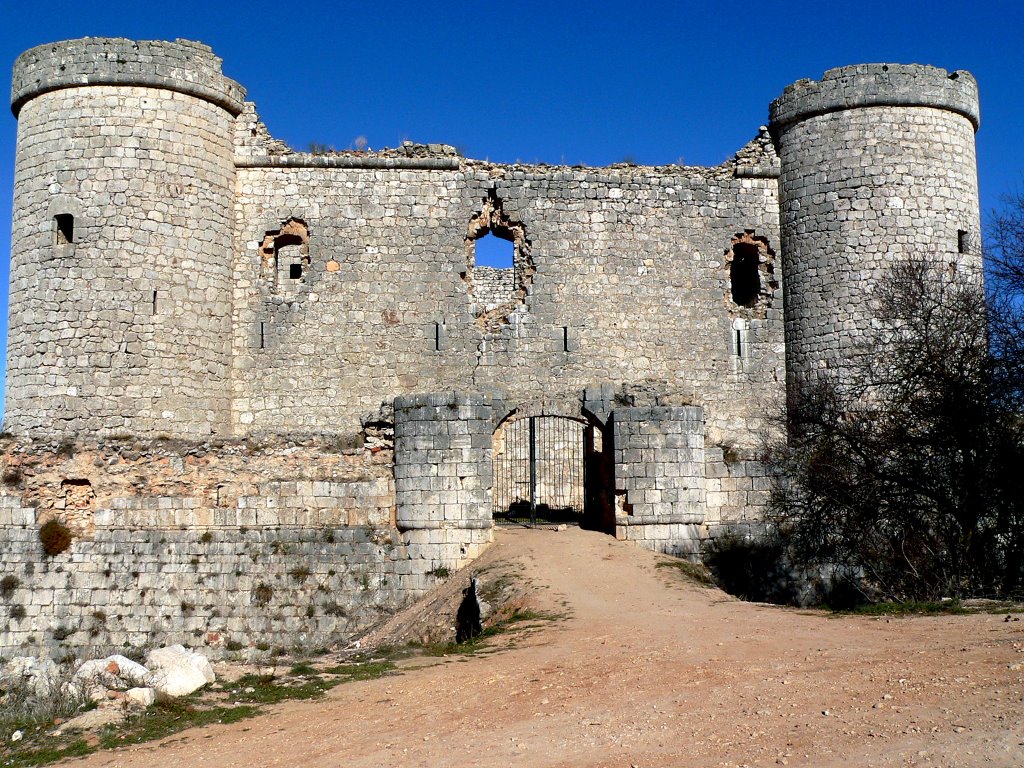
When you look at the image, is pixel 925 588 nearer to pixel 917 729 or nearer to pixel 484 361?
pixel 917 729

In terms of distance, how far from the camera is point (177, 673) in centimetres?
900

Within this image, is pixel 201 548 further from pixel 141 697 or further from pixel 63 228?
pixel 63 228

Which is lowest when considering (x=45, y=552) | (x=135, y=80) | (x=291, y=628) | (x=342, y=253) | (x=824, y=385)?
(x=291, y=628)

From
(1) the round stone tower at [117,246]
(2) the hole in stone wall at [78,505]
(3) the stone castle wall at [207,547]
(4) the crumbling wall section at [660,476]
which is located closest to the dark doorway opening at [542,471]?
(4) the crumbling wall section at [660,476]

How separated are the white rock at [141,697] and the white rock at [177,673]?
0.26 feet

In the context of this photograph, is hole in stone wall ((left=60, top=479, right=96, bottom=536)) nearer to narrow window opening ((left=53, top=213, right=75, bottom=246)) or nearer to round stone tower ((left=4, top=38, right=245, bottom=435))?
round stone tower ((left=4, top=38, right=245, bottom=435))

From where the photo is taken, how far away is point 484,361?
18.6 m

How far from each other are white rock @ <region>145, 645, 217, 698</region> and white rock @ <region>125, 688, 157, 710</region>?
79mm

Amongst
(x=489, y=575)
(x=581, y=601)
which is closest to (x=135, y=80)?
(x=489, y=575)

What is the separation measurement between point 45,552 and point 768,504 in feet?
32.5

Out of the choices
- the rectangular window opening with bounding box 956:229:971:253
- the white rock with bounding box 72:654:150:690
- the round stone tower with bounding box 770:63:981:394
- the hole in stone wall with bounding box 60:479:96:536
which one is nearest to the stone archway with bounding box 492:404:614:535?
the round stone tower with bounding box 770:63:981:394

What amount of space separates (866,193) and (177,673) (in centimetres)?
1441

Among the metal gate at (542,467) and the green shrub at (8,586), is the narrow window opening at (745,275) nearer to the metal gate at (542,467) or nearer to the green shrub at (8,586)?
the metal gate at (542,467)

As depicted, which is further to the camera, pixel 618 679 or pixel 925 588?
pixel 925 588
